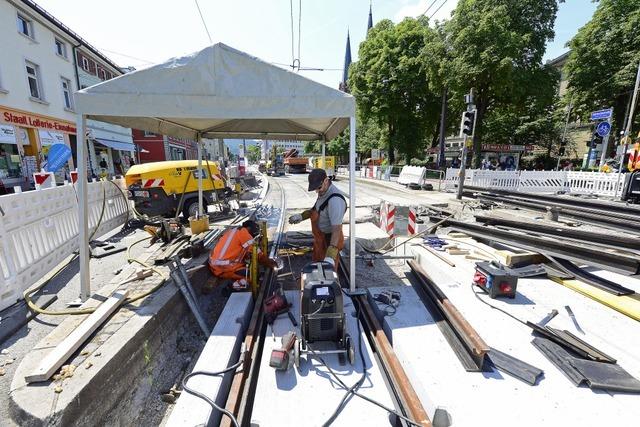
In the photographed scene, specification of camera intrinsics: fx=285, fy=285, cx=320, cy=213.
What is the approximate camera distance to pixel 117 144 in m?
24.8

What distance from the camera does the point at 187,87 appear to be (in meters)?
3.28

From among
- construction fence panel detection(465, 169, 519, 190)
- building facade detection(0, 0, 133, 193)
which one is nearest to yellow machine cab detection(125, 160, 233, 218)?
building facade detection(0, 0, 133, 193)

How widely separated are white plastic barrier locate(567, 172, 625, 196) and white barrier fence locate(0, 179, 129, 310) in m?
19.7

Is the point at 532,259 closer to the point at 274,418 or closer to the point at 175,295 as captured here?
the point at 274,418

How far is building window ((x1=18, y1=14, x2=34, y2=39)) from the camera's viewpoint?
15358 millimetres

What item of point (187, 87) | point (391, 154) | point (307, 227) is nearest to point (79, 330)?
point (187, 87)

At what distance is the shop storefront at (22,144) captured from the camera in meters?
14.2

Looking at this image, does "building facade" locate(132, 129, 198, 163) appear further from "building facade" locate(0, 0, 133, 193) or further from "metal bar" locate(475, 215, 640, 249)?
"metal bar" locate(475, 215, 640, 249)

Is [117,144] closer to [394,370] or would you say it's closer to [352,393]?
[352,393]

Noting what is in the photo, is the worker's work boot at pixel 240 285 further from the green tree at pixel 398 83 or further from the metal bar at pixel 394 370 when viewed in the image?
the green tree at pixel 398 83

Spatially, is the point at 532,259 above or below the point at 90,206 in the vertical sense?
below

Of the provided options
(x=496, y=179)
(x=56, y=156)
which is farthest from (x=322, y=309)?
(x=496, y=179)

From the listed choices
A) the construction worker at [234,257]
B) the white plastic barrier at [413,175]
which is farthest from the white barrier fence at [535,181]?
the construction worker at [234,257]

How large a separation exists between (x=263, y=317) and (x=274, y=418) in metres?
1.36
